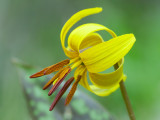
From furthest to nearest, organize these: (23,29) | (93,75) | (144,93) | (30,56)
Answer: (23,29) → (30,56) → (144,93) → (93,75)

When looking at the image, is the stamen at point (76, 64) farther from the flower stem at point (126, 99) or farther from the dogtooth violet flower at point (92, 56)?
the flower stem at point (126, 99)

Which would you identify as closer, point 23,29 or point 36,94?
point 36,94

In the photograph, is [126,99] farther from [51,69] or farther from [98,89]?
[51,69]

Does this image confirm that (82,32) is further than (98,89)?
No

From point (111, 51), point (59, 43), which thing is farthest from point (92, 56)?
point (59, 43)

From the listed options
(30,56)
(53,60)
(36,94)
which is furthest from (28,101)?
(30,56)

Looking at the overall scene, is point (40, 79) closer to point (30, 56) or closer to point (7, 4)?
point (30, 56)

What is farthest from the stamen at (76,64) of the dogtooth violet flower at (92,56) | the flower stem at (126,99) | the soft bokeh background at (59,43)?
the soft bokeh background at (59,43)

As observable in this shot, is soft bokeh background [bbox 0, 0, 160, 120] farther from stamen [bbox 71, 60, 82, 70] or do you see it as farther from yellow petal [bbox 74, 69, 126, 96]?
stamen [bbox 71, 60, 82, 70]
